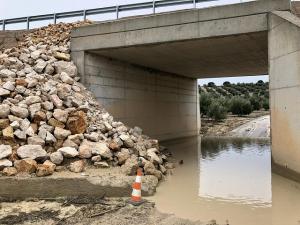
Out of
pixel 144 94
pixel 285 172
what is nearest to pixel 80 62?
pixel 144 94

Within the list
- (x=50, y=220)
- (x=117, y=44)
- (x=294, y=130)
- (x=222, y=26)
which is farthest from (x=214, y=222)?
(x=117, y=44)

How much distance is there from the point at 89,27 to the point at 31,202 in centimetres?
843

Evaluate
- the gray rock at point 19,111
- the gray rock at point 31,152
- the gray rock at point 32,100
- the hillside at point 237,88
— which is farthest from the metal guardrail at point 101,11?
the hillside at point 237,88

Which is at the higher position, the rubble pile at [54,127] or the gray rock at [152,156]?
the rubble pile at [54,127]

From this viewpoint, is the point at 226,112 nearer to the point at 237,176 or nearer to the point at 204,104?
the point at 204,104

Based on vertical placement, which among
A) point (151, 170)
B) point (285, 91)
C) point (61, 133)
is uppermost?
point (285, 91)

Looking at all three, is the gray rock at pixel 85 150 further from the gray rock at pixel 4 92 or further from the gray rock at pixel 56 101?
the gray rock at pixel 4 92

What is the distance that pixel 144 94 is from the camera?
703 inches

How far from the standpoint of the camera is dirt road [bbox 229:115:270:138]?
78.6ft

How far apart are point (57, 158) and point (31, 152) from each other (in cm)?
67

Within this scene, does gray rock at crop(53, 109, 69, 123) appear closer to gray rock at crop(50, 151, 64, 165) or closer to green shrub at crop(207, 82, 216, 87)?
gray rock at crop(50, 151, 64, 165)

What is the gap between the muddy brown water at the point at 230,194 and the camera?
6.84m

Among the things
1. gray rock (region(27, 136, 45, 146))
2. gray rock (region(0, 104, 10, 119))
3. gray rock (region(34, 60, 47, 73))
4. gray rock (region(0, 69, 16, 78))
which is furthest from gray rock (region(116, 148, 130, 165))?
gray rock (region(34, 60, 47, 73))

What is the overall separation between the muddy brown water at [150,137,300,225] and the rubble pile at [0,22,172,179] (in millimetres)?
1087
